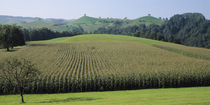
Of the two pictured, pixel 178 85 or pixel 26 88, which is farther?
pixel 178 85

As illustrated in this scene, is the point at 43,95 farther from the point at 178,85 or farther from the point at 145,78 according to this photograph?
the point at 178,85

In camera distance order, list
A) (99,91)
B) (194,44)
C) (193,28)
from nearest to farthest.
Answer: (99,91)
(194,44)
(193,28)

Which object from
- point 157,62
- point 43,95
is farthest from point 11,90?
point 157,62

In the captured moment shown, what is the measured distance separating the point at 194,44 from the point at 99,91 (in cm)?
13472

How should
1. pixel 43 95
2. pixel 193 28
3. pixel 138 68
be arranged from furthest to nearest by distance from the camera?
pixel 193 28 < pixel 138 68 < pixel 43 95

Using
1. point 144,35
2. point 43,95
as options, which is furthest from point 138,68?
point 144,35

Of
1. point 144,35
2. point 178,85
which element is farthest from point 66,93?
point 144,35

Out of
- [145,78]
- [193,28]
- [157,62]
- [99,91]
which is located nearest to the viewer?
[99,91]

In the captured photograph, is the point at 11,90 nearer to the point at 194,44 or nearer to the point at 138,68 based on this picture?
the point at 138,68

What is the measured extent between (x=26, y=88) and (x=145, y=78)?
18.6m

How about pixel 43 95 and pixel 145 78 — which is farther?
pixel 145 78

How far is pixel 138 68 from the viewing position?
43.1m

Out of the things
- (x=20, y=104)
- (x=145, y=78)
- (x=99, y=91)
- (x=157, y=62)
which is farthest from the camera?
(x=157, y=62)

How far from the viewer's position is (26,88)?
32750 mm
